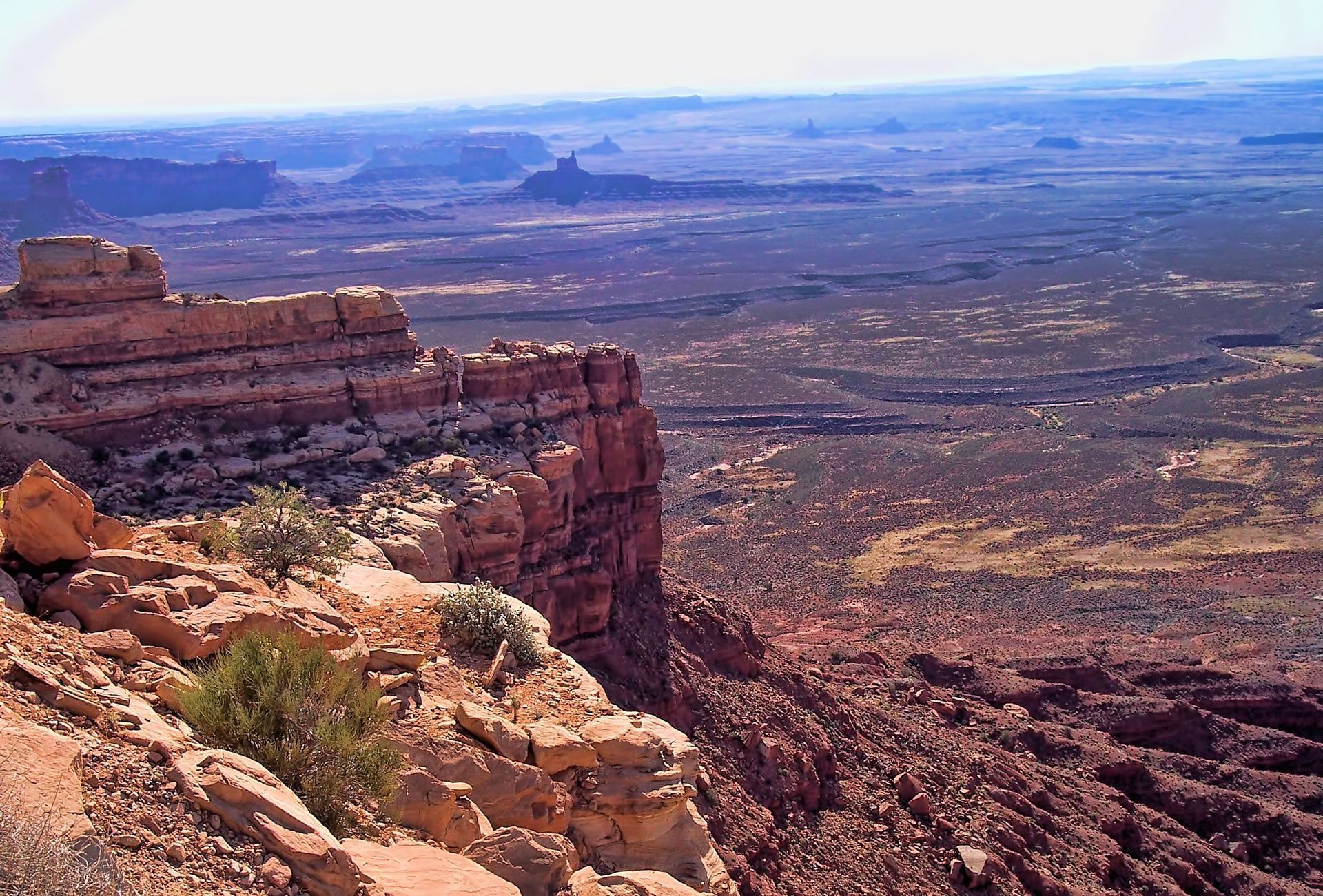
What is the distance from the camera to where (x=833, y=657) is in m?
29.5

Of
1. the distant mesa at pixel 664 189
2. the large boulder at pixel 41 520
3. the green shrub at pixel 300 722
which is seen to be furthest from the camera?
the distant mesa at pixel 664 189

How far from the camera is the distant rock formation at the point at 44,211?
427 ft

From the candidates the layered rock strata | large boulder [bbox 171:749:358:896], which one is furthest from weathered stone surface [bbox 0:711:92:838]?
the layered rock strata

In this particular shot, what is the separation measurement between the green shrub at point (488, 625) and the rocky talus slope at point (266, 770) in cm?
18

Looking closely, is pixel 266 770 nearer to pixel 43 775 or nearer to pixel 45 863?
pixel 43 775

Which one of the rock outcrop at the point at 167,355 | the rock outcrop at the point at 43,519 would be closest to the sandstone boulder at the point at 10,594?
the rock outcrop at the point at 43,519

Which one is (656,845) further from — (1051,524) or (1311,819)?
(1051,524)

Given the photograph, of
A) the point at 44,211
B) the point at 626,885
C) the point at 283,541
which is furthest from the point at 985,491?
the point at 44,211

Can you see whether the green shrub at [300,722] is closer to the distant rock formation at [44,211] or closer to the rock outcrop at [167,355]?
the rock outcrop at [167,355]

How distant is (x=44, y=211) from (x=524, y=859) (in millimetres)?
143184

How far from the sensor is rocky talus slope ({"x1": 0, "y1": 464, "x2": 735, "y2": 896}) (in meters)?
7.41

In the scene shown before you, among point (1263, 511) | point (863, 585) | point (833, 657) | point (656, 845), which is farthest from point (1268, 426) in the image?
point (656, 845)

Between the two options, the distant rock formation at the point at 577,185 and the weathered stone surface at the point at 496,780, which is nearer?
the weathered stone surface at the point at 496,780

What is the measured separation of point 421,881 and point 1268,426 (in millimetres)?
62388
